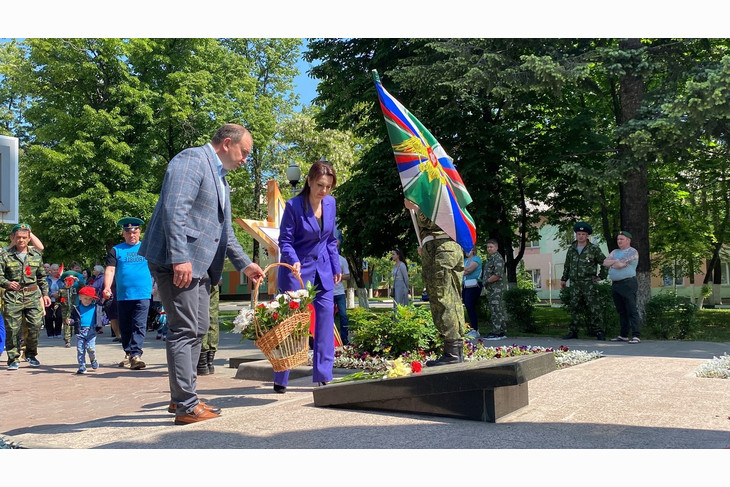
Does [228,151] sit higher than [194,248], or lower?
higher

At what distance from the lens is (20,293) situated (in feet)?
33.1

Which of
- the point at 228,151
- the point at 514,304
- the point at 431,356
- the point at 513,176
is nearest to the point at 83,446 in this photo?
the point at 228,151

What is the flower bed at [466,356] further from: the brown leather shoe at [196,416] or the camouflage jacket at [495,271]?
the camouflage jacket at [495,271]

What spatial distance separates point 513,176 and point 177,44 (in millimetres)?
19588

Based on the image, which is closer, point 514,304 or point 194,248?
point 194,248

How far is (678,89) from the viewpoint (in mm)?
13391

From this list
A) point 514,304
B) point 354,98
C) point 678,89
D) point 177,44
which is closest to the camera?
point 678,89

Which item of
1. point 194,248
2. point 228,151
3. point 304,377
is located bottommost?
point 304,377

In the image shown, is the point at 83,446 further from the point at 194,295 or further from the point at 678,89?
the point at 678,89

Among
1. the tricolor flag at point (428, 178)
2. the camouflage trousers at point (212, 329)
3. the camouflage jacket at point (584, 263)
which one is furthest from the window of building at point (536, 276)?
the tricolor flag at point (428, 178)

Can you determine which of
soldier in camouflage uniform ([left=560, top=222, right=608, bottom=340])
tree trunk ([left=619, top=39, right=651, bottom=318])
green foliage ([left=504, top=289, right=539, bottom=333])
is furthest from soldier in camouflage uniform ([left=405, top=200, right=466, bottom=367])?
tree trunk ([left=619, top=39, right=651, bottom=318])

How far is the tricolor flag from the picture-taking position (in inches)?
252

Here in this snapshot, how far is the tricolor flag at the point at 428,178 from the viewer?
6393 millimetres

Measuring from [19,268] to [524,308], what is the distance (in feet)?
33.0
